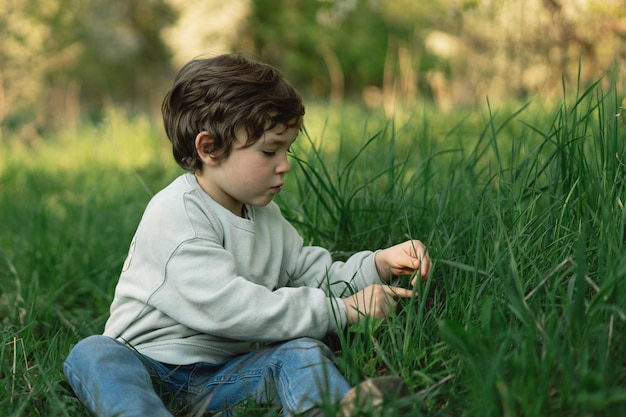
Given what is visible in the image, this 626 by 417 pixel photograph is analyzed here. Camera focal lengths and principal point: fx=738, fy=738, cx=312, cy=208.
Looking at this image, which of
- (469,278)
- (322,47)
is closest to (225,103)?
(469,278)

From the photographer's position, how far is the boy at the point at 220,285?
1787 millimetres

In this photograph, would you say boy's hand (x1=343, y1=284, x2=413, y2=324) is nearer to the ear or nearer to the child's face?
the child's face

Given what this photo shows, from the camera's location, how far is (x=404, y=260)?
1.98 m

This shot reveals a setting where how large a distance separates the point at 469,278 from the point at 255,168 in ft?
2.02

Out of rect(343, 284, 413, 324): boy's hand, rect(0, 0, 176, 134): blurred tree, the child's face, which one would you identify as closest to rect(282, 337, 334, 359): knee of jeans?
rect(343, 284, 413, 324): boy's hand

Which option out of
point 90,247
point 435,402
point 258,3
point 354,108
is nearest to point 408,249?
point 435,402

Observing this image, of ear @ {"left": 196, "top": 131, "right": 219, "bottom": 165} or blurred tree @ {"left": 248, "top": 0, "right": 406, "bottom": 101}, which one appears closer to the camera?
ear @ {"left": 196, "top": 131, "right": 219, "bottom": 165}

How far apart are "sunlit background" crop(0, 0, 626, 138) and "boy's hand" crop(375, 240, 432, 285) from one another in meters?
0.74

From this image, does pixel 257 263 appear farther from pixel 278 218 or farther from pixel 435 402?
pixel 435 402

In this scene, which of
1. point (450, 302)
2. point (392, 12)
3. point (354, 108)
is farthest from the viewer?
point (392, 12)

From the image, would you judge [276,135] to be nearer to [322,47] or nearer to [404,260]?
[404,260]

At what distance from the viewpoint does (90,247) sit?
10.2 feet

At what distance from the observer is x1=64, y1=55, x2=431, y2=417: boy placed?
5.86 feet

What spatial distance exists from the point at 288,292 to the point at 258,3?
2230cm
